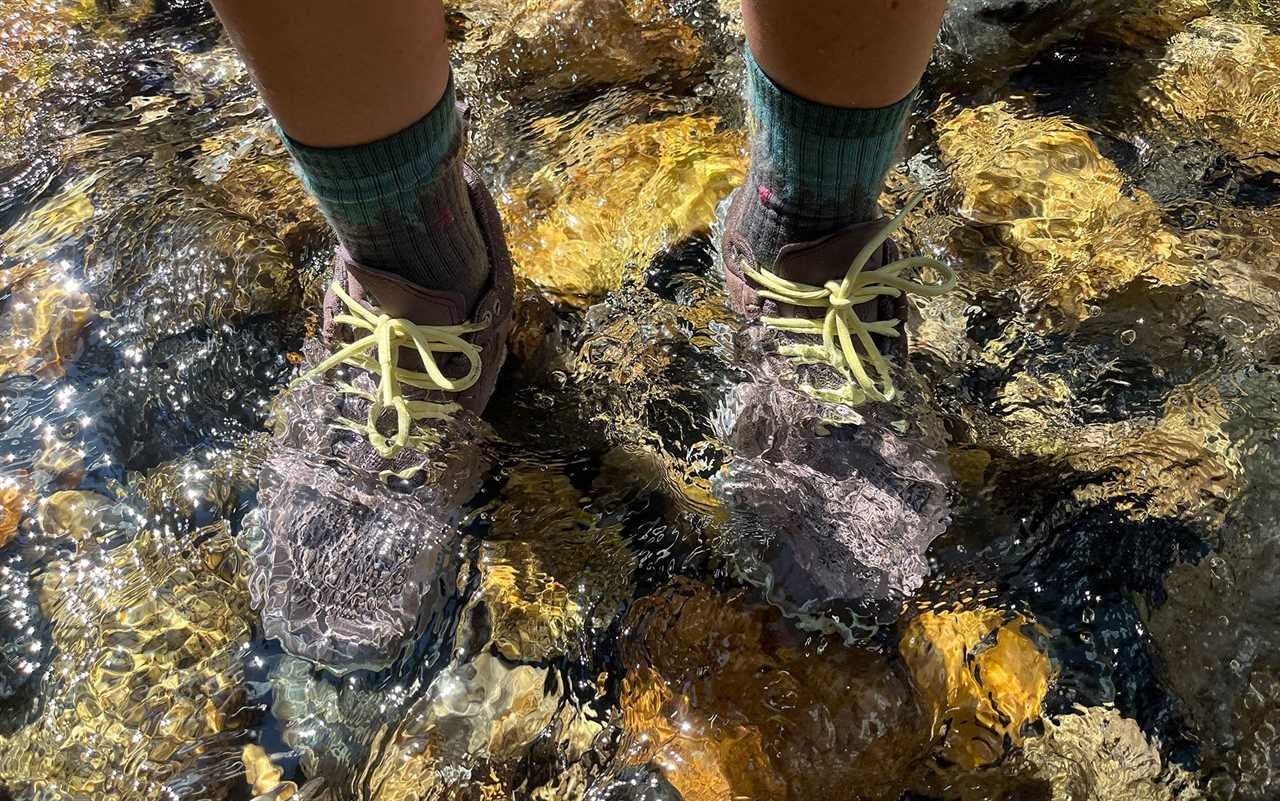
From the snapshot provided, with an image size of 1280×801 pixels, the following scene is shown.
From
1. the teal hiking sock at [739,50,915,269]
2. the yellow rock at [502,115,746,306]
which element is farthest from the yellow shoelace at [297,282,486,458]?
the teal hiking sock at [739,50,915,269]

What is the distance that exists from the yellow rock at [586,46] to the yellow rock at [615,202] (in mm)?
227

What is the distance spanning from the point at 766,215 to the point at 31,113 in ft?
6.21

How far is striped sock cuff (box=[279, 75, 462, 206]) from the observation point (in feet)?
3.62

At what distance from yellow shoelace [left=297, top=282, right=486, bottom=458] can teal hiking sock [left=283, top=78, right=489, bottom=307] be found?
0.27ft

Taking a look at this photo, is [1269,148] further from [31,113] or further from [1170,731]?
[31,113]

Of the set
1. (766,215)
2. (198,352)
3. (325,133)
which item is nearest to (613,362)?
(766,215)

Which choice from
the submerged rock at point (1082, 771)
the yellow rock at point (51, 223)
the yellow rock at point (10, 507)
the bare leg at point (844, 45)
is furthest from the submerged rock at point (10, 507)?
the submerged rock at point (1082, 771)

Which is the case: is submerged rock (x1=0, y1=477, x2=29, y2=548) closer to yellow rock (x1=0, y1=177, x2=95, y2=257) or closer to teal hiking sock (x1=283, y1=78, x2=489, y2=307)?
yellow rock (x1=0, y1=177, x2=95, y2=257)

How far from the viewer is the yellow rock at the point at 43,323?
5.33 feet

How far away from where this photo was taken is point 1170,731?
3.92ft

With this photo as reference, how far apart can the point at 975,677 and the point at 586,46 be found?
5.51 ft

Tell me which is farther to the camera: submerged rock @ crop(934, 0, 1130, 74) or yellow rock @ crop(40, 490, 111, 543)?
submerged rock @ crop(934, 0, 1130, 74)

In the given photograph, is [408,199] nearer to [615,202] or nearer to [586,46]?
[615,202]

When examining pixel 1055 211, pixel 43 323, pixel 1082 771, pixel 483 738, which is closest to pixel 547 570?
pixel 483 738
